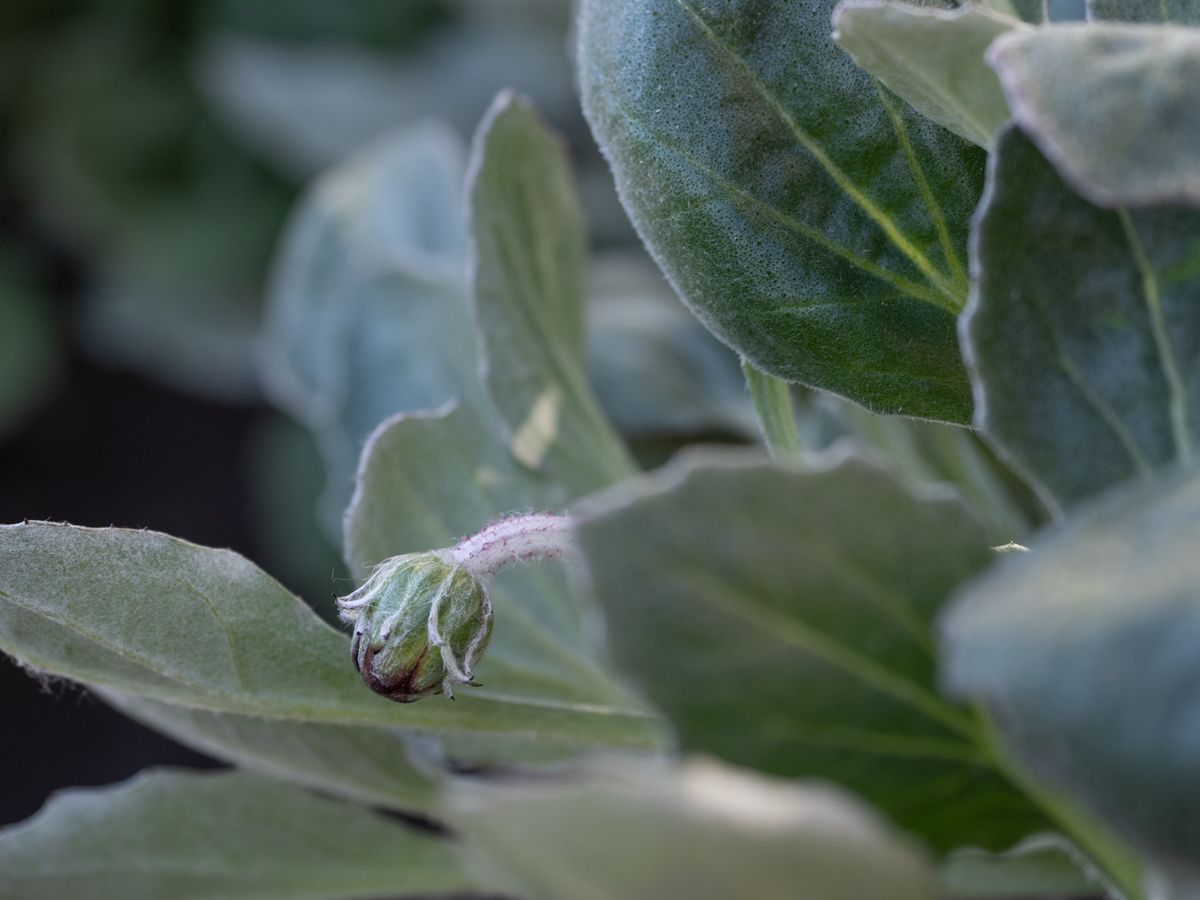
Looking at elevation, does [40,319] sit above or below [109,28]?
below

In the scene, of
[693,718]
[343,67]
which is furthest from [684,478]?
[343,67]

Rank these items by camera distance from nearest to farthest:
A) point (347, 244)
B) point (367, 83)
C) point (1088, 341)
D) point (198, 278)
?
1. point (1088, 341)
2. point (347, 244)
3. point (367, 83)
4. point (198, 278)

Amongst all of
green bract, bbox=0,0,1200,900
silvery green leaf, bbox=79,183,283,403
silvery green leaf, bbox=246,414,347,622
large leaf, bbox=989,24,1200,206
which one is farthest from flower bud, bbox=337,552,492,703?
silvery green leaf, bbox=79,183,283,403

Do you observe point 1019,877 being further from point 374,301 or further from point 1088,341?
point 374,301

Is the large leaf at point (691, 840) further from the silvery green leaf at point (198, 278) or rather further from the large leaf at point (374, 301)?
the silvery green leaf at point (198, 278)

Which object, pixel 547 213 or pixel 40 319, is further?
pixel 40 319

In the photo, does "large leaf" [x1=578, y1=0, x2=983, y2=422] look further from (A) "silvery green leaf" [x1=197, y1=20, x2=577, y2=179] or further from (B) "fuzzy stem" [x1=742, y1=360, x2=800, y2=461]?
(A) "silvery green leaf" [x1=197, y1=20, x2=577, y2=179]

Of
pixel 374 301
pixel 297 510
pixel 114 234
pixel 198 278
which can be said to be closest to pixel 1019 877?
pixel 374 301

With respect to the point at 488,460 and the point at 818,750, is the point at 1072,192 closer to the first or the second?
the point at 818,750

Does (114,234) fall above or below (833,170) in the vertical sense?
below
